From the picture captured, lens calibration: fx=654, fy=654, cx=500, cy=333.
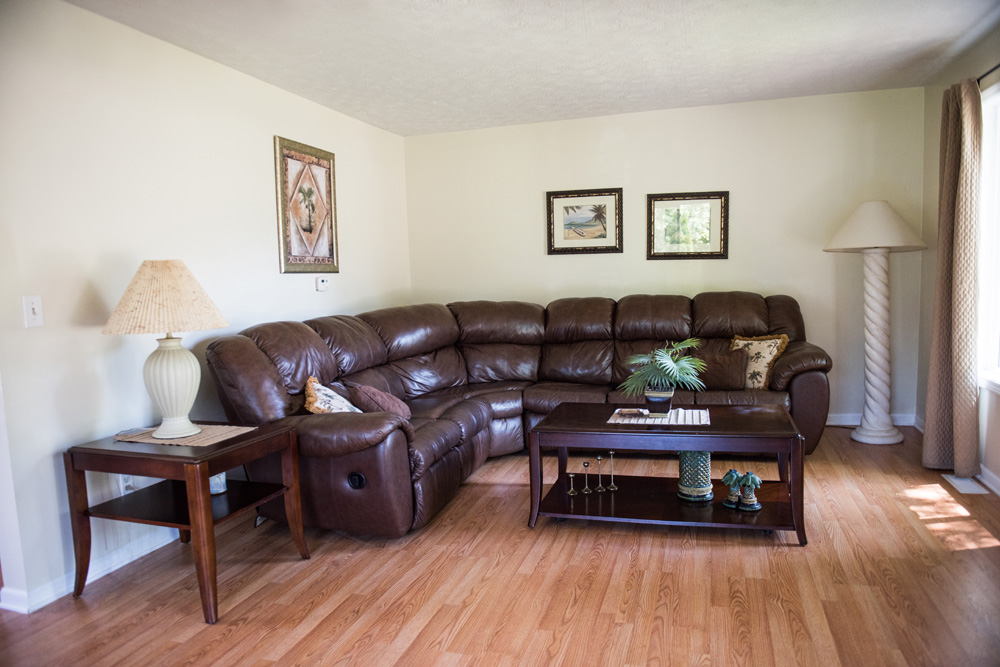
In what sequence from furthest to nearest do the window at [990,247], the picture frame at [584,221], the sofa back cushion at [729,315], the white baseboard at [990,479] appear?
the picture frame at [584,221]
the sofa back cushion at [729,315]
the window at [990,247]
the white baseboard at [990,479]

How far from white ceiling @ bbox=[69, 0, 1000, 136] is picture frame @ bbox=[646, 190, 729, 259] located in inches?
28.7

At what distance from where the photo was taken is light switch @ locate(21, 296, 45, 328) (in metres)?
2.46

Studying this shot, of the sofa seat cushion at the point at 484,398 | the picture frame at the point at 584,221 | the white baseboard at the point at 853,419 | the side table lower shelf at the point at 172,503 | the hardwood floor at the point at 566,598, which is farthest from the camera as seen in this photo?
the picture frame at the point at 584,221

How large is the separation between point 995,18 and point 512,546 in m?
3.42

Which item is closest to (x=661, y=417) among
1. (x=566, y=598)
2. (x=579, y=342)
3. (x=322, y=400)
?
(x=566, y=598)

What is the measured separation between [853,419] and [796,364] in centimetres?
126

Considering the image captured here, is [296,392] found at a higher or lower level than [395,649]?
higher

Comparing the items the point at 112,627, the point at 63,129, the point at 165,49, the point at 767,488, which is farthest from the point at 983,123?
the point at 112,627

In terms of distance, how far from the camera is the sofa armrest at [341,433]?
274 centimetres

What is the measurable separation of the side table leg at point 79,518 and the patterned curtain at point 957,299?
415cm

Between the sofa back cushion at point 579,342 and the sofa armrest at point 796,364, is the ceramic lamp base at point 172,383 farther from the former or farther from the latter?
the sofa armrest at point 796,364

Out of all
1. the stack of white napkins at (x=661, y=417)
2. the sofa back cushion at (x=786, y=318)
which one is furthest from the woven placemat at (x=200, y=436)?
the sofa back cushion at (x=786, y=318)

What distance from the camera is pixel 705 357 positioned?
420 centimetres

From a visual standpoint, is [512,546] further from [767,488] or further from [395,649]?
[767,488]
